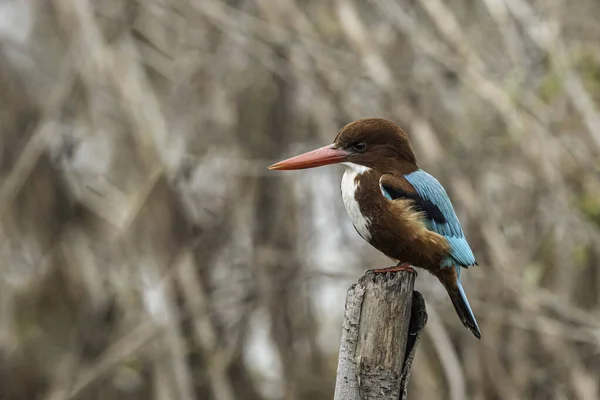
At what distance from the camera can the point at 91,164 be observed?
4.46 metres

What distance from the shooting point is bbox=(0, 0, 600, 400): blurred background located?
352 centimetres

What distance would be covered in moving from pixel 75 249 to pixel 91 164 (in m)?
0.44

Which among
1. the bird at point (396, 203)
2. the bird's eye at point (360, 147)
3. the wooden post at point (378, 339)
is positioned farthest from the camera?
the bird's eye at point (360, 147)

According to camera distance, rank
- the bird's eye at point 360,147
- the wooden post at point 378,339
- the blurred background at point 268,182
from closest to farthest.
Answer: the wooden post at point 378,339 → the bird's eye at point 360,147 → the blurred background at point 268,182

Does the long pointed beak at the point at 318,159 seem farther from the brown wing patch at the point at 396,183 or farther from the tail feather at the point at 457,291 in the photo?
the tail feather at the point at 457,291

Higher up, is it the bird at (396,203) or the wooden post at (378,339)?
the bird at (396,203)

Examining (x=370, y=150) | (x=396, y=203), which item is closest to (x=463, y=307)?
(x=396, y=203)

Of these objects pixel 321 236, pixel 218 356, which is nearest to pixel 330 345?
pixel 321 236

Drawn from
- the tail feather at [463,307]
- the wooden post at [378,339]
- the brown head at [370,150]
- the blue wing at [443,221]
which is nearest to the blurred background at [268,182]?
the tail feather at [463,307]

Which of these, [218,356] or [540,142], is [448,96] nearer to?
[540,142]

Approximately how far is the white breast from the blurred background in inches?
45.6

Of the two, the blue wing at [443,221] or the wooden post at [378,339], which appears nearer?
the wooden post at [378,339]

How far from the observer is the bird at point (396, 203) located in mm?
2158

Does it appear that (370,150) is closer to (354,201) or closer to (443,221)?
(354,201)
